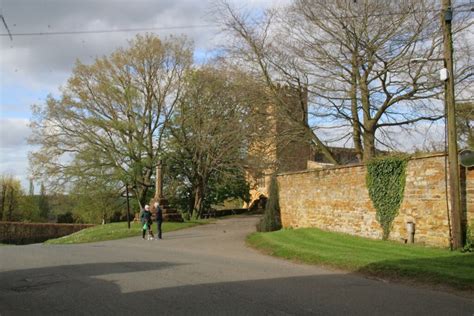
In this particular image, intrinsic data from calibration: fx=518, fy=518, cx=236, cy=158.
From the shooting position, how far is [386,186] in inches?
715

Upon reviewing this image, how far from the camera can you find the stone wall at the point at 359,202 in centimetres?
1589

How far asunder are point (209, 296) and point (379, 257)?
6412 mm

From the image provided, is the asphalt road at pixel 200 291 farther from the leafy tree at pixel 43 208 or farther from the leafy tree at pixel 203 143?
the leafy tree at pixel 43 208

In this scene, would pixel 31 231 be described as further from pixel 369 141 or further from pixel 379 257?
pixel 379 257

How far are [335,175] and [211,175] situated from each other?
26625 millimetres

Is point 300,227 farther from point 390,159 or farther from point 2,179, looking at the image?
point 2,179

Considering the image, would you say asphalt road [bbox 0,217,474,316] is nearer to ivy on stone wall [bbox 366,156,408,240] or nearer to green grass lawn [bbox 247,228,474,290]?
green grass lawn [bbox 247,228,474,290]

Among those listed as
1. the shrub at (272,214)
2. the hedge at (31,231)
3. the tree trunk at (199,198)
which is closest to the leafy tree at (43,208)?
the hedge at (31,231)

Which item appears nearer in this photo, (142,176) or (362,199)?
(362,199)

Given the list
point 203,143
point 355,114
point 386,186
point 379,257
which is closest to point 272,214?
point 355,114

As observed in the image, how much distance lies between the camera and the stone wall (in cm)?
1589

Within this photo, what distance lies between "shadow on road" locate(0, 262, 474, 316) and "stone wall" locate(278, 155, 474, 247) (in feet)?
19.0

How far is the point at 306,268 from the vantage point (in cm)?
1316

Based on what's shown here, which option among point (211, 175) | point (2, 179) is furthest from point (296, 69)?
point (2, 179)
